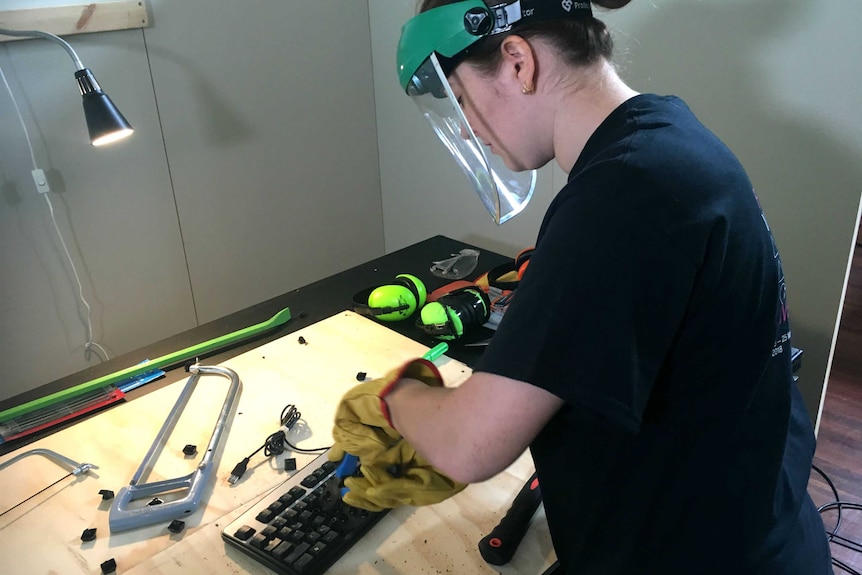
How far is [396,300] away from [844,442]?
1.60 meters

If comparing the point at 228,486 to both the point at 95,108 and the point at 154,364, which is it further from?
the point at 95,108

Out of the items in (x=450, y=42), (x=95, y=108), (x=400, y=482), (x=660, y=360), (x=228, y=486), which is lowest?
(x=228, y=486)

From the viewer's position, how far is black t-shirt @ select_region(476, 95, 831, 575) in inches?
22.1

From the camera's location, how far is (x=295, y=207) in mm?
2379

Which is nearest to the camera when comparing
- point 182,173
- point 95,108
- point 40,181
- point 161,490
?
point 161,490

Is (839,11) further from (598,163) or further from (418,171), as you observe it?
(418,171)

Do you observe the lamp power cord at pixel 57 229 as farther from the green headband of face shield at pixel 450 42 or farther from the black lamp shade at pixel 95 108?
the green headband of face shield at pixel 450 42

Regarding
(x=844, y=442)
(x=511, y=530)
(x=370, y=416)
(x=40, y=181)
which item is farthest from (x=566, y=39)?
(x=844, y=442)

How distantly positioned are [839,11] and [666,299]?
1.20m

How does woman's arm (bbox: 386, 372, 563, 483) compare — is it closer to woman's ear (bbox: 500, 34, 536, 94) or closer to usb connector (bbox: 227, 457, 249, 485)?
woman's ear (bbox: 500, 34, 536, 94)

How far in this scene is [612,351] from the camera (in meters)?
0.56

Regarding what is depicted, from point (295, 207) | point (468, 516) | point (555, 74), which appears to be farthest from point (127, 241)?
point (555, 74)

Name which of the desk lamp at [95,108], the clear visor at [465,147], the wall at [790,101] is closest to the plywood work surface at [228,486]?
the clear visor at [465,147]

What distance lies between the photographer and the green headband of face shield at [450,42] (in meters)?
0.72
